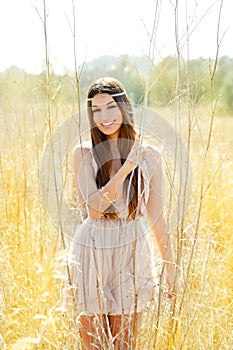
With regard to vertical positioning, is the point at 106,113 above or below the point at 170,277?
above

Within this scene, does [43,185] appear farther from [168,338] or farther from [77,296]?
[168,338]

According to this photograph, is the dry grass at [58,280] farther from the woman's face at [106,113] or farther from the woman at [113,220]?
the woman's face at [106,113]

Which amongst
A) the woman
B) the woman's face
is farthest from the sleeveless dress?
the woman's face

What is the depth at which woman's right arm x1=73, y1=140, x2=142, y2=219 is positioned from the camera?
1451 millimetres

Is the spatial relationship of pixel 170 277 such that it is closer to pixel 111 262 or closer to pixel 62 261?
pixel 111 262

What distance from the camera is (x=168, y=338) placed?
4.45ft

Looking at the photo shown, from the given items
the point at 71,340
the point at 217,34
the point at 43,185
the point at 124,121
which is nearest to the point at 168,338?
the point at 71,340

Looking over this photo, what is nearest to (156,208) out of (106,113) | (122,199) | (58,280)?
(122,199)

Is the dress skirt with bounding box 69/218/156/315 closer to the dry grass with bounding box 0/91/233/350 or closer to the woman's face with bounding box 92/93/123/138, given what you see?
the dry grass with bounding box 0/91/233/350

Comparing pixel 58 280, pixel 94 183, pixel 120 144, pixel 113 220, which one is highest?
pixel 120 144

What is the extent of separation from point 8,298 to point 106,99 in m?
0.73

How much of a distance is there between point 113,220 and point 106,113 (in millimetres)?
336

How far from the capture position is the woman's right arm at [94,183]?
4.76 ft

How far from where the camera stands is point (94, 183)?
1558mm
